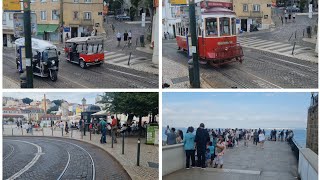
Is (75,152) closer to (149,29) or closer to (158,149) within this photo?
(158,149)

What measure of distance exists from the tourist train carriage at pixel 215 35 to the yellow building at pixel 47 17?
121cm

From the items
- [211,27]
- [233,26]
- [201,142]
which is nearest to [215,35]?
[211,27]

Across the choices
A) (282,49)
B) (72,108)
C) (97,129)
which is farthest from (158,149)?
(282,49)

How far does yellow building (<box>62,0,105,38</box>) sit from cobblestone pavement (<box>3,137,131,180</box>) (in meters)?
1.13

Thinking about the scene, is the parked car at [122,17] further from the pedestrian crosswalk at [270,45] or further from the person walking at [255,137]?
the person walking at [255,137]

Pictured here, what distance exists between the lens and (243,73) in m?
4.15

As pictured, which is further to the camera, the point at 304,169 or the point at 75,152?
the point at 75,152

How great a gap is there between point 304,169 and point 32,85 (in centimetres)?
270

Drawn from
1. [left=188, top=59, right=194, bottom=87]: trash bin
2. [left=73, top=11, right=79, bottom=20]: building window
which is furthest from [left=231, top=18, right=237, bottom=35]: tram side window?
[left=73, top=11, right=79, bottom=20]: building window

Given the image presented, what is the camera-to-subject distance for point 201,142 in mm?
4297

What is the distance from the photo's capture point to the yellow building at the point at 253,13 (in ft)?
13.7

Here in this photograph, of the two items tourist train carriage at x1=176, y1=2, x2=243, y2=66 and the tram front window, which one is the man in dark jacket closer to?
tourist train carriage at x1=176, y1=2, x2=243, y2=66

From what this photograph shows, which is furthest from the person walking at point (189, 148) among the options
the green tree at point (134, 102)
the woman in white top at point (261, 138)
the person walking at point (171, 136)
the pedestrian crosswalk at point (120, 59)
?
the pedestrian crosswalk at point (120, 59)

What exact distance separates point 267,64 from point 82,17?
Answer: 1885 millimetres
